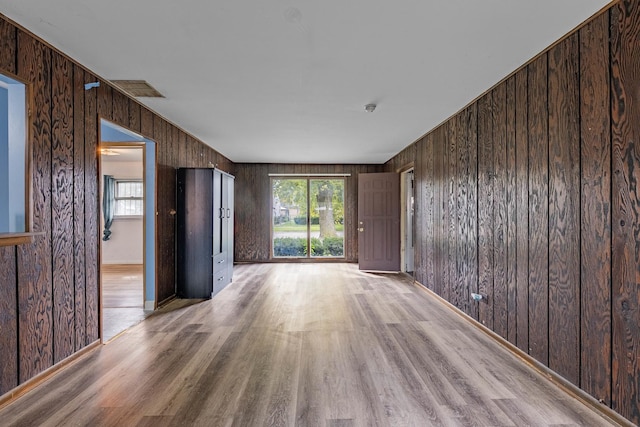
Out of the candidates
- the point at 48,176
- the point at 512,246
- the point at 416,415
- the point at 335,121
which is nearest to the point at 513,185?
the point at 512,246

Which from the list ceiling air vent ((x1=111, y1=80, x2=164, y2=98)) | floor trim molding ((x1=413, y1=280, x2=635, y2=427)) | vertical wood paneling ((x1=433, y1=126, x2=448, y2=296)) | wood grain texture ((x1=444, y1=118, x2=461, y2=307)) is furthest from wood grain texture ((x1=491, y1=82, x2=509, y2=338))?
ceiling air vent ((x1=111, y1=80, x2=164, y2=98))

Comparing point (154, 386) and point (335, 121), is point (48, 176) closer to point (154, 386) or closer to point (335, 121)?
point (154, 386)

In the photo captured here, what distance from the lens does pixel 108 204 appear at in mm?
6816

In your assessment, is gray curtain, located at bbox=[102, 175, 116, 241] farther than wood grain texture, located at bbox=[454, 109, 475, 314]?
Yes

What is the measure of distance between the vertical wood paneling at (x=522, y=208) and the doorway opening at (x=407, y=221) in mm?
3659

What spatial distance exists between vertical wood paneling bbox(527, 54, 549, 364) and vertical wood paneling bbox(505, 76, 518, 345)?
0.19 meters

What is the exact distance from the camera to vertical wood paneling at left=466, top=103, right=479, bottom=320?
329cm

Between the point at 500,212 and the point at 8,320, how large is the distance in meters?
3.77

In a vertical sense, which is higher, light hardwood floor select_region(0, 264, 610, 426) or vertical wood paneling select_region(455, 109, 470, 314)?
vertical wood paneling select_region(455, 109, 470, 314)

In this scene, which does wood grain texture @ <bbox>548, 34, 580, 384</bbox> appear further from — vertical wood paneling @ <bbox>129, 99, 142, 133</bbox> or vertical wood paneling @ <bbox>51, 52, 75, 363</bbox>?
vertical wood paneling @ <bbox>129, 99, 142, 133</bbox>

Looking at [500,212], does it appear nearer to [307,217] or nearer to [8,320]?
[8,320]

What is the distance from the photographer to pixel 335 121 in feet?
13.3

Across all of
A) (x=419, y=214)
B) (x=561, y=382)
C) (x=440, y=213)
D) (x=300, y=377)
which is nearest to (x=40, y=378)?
(x=300, y=377)

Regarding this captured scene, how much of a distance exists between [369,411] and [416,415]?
0.90 ft
